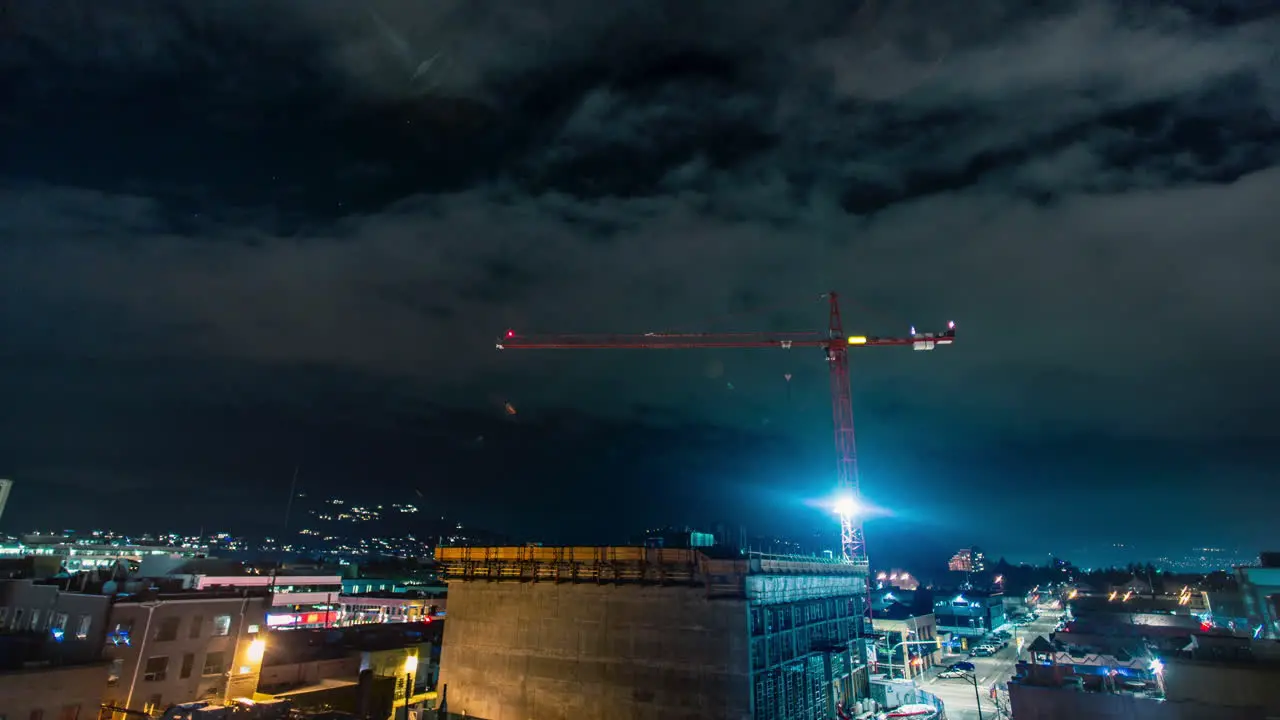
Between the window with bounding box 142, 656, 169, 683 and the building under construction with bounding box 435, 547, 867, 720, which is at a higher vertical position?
the building under construction with bounding box 435, 547, 867, 720

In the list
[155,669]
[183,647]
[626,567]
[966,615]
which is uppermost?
[626,567]

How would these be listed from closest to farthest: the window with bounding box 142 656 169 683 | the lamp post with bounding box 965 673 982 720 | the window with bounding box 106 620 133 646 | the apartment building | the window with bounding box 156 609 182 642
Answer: the lamp post with bounding box 965 673 982 720 < the apartment building < the window with bounding box 106 620 133 646 < the window with bounding box 142 656 169 683 < the window with bounding box 156 609 182 642

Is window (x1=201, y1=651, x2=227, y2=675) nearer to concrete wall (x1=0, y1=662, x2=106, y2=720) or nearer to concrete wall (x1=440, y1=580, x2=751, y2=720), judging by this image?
concrete wall (x1=0, y1=662, x2=106, y2=720)

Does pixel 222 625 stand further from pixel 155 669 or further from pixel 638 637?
pixel 638 637

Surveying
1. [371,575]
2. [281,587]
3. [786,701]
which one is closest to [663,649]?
[786,701]

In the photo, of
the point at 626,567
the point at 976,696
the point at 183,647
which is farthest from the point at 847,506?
the point at 183,647

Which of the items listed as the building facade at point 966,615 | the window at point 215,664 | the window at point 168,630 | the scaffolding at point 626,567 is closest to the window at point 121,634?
the window at point 168,630

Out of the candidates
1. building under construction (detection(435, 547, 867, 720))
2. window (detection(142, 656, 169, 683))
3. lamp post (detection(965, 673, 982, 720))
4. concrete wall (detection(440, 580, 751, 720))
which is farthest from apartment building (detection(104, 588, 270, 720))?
lamp post (detection(965, 673, 982, 720))

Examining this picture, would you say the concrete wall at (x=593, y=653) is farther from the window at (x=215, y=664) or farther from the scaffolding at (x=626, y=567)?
the window at (x=215, y=664)
